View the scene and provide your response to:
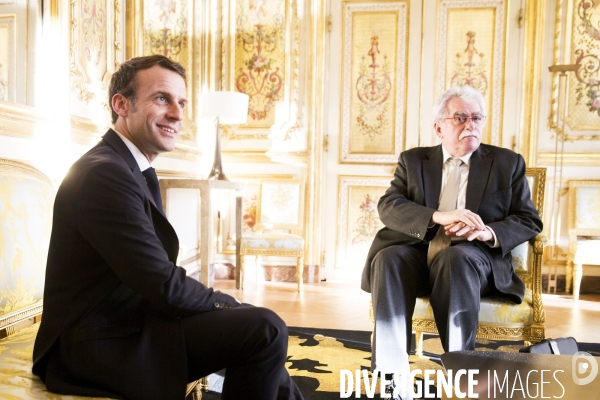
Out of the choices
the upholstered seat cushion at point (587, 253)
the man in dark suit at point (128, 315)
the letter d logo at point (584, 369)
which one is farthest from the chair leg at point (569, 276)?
the man in dark suit at point (128, 315)

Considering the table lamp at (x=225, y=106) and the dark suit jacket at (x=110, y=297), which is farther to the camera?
the table lamp at (x=225, y=106)

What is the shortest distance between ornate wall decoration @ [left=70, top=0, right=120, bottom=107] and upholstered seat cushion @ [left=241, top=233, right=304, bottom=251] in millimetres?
1522

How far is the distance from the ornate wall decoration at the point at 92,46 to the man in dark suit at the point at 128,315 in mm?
1554

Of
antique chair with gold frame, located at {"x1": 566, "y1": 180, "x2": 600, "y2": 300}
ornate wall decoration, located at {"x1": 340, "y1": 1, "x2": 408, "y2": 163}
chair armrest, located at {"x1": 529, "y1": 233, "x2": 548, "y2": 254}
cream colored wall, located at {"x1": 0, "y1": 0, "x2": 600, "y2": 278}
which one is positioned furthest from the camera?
ornate wall decoration, located at {"x1": 340, "y1": 1, "x2": 408, "y2": 163}

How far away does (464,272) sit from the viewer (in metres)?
1.67

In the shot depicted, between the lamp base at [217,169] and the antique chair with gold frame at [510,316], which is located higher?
the lamp base at [217,169]

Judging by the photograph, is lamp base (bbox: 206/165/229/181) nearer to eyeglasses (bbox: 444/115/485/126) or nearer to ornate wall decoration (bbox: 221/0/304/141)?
ornate wall decoration (bbox: 221/0/304/141)

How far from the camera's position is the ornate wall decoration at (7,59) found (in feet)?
5.94

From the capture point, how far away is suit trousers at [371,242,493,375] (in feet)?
5.42

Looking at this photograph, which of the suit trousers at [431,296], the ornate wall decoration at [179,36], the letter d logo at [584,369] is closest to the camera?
the letter d logo at [584,369]

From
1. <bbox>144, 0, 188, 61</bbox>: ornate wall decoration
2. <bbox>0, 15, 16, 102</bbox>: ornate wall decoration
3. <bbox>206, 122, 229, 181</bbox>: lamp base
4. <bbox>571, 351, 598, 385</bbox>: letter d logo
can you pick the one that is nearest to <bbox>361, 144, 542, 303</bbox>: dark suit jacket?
<bbox>571, 351, 598, 385</bbox>: letter d logo

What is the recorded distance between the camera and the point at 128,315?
1.04 m

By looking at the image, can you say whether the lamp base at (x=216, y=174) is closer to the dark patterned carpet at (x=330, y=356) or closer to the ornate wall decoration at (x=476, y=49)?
the dark patterned carpet at (x=330, y=356)

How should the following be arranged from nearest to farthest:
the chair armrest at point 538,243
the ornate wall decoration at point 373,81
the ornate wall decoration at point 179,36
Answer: the chair armrest at point 538,243, the ornate wall decoration at point 179,36, the ornate wall decoration at point 373,81
